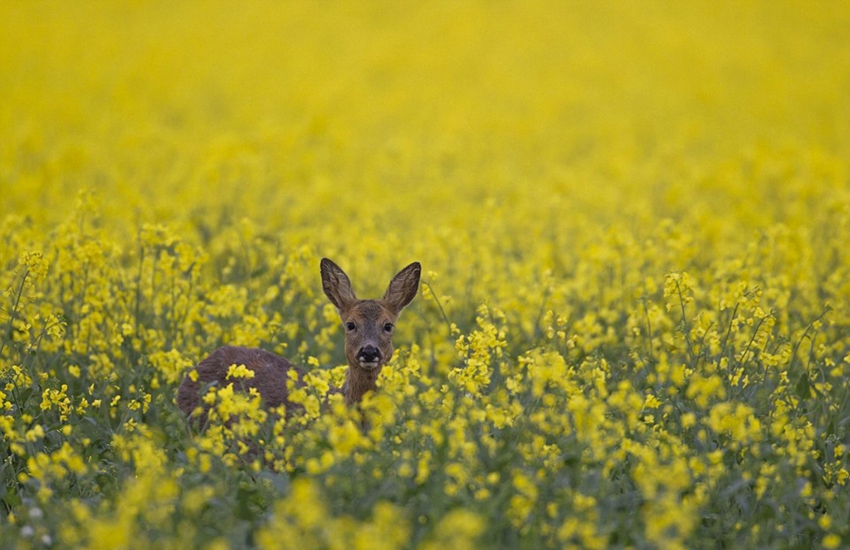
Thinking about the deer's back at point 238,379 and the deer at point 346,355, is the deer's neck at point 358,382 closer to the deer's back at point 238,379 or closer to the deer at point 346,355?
the deer at point 346,355

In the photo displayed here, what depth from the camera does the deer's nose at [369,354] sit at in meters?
6.39

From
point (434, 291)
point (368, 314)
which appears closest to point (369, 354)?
point (368, 314)

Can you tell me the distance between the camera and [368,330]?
22.0ft

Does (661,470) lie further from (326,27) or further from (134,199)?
(326,27)

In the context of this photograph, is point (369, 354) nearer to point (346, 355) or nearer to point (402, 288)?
point (346, 355)

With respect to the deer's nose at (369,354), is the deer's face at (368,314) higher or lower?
higher

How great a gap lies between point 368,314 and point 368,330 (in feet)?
0.38

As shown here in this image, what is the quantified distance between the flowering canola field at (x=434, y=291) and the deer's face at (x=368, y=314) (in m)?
0.17

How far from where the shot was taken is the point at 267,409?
22.1ft

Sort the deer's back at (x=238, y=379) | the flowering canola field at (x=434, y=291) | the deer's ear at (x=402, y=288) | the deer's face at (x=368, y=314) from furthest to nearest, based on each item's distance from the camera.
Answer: the deer's ear at (x=402, y=288)
the deer's back at (x=238, y=379)
the deer's face at (x=368, y=314)
the flowering canola field at (x=434, y=291)

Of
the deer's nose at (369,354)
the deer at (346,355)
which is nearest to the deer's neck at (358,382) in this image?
the deer at (346,355)

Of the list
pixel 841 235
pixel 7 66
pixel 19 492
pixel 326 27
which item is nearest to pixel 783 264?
pixel 841 235

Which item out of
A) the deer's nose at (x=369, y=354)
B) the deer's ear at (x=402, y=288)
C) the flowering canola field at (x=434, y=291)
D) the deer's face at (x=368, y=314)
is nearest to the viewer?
the flowering canola field at (x=434, y=291)

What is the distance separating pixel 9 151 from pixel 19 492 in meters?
9.91
